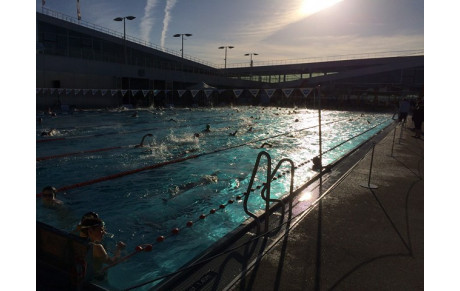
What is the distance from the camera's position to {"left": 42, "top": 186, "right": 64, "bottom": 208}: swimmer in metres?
5.29

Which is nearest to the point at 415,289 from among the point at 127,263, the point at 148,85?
the point at 127,263

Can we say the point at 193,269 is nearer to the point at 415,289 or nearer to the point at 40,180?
the point at 415,289

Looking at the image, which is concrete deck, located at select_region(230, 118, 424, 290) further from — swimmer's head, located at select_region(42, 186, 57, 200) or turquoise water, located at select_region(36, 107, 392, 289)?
swimmer's head, located at select_region(42, 186, 57, 200)

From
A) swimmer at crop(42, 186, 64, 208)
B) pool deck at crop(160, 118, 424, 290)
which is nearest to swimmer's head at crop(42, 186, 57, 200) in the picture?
swimmer at crop(42, 186, 64, 208)

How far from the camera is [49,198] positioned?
5363 mm

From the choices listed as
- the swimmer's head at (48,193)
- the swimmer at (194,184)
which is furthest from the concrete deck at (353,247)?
the swimmer's head at (48,193)

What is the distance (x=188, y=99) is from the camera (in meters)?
38.3

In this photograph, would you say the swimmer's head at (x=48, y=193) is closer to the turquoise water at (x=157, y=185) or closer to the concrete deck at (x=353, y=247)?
the turquoise water at (x=157, y=185)

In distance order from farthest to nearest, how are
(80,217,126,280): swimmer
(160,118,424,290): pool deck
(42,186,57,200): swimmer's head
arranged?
(42,186,57,200): swimmer's head, (80,217,126,280): swimmer, (160,118,424,290): pool deck

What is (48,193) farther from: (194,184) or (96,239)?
(194,184)

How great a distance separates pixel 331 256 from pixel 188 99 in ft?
119

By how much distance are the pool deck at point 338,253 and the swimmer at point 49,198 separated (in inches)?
138

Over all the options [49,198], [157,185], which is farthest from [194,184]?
[49,198]

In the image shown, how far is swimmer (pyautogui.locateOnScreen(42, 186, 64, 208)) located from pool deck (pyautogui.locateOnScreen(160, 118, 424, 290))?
11.5 ft
